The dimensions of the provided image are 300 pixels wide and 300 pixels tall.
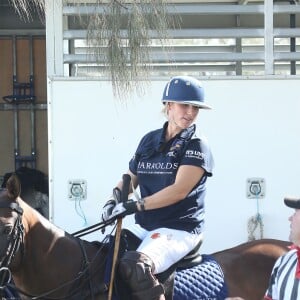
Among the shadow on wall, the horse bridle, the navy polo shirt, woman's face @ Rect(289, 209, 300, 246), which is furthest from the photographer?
the shadow on wall

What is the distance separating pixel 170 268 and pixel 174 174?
1.71ft

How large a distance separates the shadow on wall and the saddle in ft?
14.1

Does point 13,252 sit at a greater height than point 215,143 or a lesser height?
lesser

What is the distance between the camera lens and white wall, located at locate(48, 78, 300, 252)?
6645mm

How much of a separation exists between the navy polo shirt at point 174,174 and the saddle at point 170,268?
0.11m

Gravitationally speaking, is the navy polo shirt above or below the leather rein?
above

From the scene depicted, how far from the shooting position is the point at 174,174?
13.6ft

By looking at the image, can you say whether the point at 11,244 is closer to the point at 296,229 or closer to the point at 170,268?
the point at 170,268

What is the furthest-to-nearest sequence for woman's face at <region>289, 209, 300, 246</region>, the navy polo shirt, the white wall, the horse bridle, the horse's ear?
the white wall → the navy polo shirt → the horse's ear → the horse bridle → woman's face at <region>289, 209, 300, 246</region>

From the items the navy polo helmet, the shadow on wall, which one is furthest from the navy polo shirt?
the shadow on wall

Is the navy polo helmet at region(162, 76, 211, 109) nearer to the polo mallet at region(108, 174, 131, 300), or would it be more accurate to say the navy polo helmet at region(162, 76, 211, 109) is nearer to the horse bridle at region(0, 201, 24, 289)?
the polo mallet at region(108, 174, 131, 300)

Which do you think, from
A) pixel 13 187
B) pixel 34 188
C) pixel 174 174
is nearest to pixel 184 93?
pixel 174 174

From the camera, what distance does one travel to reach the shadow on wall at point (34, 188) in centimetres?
866

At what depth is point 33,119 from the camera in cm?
974
